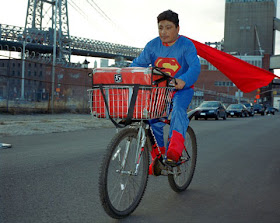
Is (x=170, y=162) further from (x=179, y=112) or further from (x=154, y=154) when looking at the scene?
(x=179, y=112)

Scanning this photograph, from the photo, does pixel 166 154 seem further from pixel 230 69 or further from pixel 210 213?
pixel 230 69

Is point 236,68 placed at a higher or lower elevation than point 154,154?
higher

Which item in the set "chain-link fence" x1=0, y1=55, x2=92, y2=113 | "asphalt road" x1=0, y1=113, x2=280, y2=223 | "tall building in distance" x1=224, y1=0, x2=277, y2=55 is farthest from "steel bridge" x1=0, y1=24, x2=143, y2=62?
"asphalt road" x1=0, y1=113, x2=280, y2=223

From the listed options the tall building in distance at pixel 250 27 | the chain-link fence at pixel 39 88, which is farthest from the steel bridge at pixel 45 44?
the chain-link fence at pixel 39 88

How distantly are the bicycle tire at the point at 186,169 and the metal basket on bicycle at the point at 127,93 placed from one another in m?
1.18

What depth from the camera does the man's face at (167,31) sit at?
376 centimetres

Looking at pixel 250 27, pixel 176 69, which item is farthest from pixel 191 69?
pixel 250 27

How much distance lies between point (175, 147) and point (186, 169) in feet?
2.64

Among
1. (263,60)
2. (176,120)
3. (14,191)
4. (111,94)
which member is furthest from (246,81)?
(263,60)

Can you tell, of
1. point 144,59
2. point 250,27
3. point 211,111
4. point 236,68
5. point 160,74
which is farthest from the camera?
point 250,27

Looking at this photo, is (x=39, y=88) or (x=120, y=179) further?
(x=39, y=88)

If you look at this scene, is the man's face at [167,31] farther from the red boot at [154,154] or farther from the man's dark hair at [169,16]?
the red boot at [154,154]

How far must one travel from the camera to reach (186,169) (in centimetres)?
445

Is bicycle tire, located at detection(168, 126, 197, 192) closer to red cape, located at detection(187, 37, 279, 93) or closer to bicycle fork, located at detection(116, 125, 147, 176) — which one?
bicycle fork, located at detection(116, 125, 147, 176)
